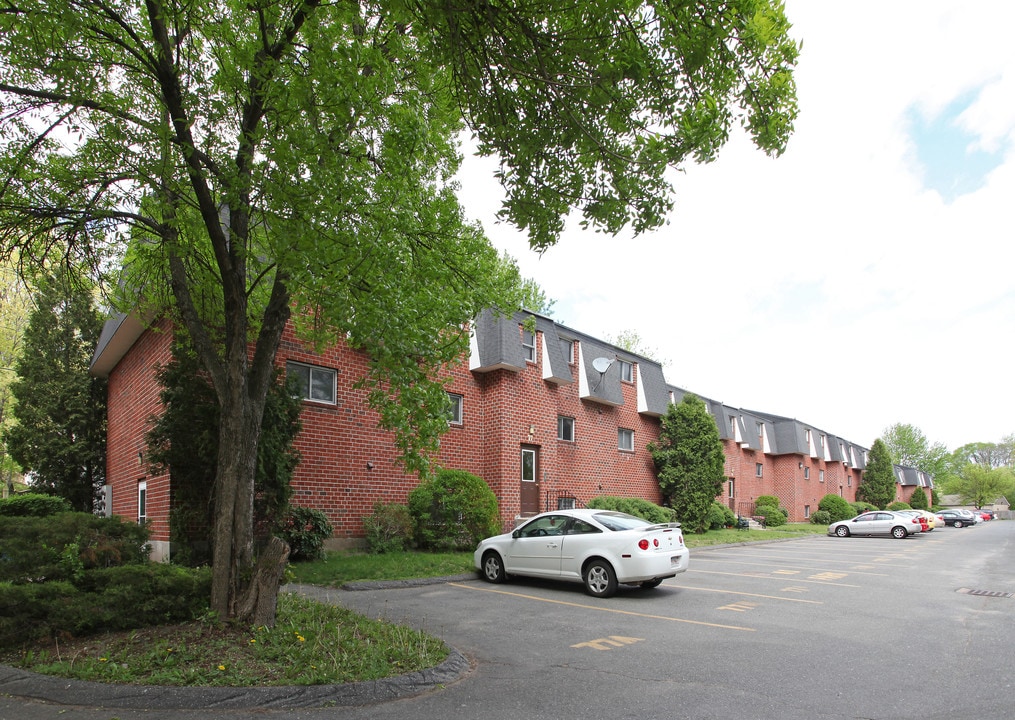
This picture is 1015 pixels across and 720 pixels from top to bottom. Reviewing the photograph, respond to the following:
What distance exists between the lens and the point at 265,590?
260 inches

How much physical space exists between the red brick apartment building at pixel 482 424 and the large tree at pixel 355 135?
339cm

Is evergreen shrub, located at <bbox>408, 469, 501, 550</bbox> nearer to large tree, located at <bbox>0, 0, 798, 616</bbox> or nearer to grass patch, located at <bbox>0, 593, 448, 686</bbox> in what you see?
large tree, located at <bbox>0, 0, 798, 616</bbox>

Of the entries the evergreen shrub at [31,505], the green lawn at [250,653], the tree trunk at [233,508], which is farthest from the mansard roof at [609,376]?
the evergreen shrub at [31,505]

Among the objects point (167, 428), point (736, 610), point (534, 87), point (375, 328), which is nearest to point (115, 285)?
point (167, 428)

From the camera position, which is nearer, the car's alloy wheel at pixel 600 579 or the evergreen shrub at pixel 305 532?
the car's alloy wheel at pixel 600 579

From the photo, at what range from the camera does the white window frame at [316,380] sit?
49.3ft

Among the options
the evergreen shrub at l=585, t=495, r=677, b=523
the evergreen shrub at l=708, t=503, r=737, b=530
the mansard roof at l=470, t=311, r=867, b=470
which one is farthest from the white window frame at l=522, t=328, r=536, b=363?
the evergreen shrub at l=708, t=503, r=737, b=530

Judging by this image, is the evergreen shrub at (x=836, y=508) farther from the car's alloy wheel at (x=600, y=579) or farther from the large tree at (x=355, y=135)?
the large tree at (x=355, y=135)

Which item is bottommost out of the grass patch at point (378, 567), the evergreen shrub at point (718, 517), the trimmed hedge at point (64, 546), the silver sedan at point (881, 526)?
the silver sedan at point (881, 526)

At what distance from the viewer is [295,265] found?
618 cm

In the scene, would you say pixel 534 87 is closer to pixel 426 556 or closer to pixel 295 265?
pixel 295 265

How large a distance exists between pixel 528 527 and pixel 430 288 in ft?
19.1

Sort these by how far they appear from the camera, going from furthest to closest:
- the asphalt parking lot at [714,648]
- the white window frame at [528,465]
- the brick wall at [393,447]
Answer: the white window frame at [528,465], the brick wall at [393,447], the asphalt parking lot at [714,648]

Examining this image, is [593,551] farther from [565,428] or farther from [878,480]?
[878,480]
